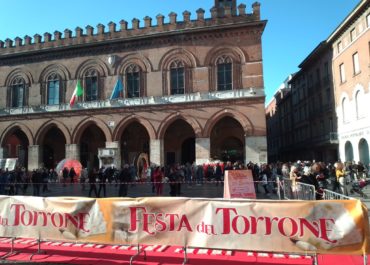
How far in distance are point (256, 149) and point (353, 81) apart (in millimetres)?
8820

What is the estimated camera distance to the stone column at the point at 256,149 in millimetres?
23797

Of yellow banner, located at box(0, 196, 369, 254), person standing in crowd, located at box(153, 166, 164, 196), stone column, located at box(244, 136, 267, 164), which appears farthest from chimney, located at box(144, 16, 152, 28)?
yellow banner, located at box(0, 196, 369, 254)

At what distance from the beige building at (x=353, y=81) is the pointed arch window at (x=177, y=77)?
12.4 metres

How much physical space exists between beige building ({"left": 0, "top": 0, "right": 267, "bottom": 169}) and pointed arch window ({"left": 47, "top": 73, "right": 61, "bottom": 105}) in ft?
0.27

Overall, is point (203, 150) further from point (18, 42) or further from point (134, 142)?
point (18, 42)

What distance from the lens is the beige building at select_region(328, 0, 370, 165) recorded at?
23.1 metres

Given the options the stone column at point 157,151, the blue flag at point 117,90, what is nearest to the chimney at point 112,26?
the blue flag at point 117,90

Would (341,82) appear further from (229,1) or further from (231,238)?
(231,238)

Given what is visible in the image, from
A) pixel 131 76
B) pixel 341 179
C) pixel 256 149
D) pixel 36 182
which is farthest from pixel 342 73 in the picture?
pixel 36 182

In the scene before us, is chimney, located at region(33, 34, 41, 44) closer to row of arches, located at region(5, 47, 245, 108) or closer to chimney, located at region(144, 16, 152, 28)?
row of arches, located at region(5, 47, 245, 108)

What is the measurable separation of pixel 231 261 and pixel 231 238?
25.2 inches

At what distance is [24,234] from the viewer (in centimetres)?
693

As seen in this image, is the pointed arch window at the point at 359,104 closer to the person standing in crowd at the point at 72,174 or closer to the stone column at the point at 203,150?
the stone column at the point at 203,150

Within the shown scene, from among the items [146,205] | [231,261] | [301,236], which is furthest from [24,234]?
[301,236]
